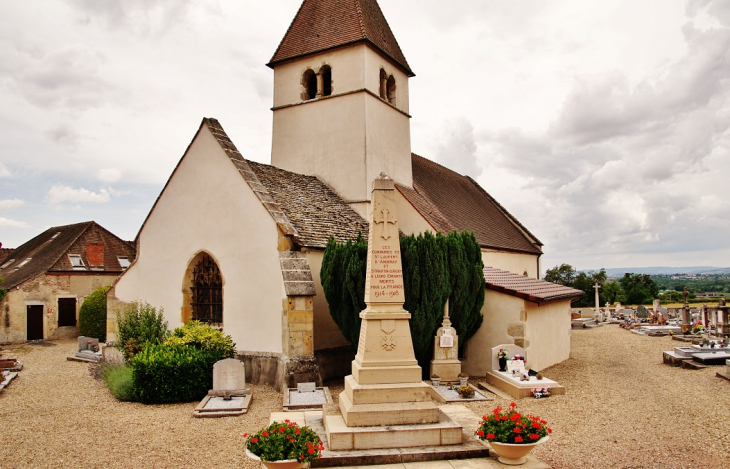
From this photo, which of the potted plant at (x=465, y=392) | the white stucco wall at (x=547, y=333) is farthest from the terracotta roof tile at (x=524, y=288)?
the potted plant at (x=465, y=392)

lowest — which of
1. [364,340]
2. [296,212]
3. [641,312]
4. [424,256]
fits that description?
[641,312]

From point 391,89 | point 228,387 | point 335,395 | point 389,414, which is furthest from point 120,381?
point 391,89

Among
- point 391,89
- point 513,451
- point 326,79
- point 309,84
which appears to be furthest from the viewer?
point 391,89

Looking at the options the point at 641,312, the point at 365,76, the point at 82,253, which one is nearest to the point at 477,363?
the point at 365,76

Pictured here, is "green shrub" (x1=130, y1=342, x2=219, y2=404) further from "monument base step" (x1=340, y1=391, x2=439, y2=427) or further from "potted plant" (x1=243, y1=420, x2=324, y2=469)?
"potted plant" (x1=243, y1=420, x2=324, y2=469)

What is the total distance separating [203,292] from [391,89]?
10.6 meters

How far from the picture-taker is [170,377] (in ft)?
36.2

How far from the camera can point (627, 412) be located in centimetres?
973

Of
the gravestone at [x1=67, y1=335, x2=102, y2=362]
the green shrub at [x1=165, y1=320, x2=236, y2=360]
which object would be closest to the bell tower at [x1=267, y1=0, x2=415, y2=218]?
the green shrub at [x1=165, y1=320, x2=236, y2=360]

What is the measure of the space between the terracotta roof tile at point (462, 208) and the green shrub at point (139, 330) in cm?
852

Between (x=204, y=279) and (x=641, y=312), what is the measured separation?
2412 centimetres

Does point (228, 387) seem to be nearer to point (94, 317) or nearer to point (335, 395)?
point (335, 395)

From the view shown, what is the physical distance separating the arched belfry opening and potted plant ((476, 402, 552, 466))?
9.04 meters

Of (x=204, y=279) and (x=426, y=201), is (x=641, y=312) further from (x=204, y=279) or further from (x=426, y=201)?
(x=204, y=279)
